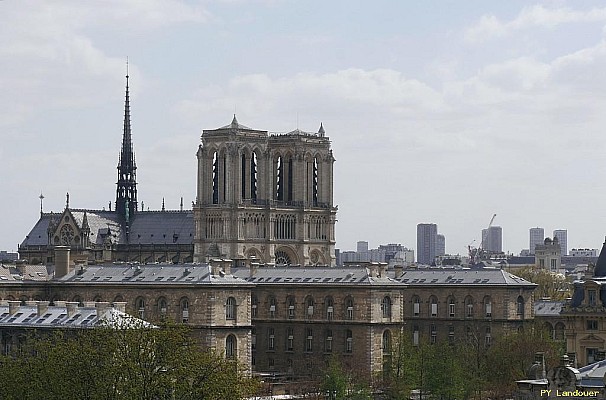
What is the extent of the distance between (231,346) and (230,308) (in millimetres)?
2930

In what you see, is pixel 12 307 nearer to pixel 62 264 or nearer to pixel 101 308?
pixel 101 308

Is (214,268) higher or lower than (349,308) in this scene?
higher

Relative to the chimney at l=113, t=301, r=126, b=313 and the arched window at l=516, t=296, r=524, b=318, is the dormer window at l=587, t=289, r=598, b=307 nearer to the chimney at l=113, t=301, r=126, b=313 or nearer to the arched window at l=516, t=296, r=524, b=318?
the chimney at l=113, t=301, r=126, b=313

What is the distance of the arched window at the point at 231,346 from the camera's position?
473 ft

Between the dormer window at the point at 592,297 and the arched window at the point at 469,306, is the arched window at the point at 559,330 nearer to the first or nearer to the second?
the arched window at the point at 469,306

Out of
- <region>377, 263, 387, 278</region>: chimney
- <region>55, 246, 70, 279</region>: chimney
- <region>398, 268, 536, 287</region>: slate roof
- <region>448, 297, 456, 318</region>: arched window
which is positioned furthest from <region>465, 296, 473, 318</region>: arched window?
<region>55, 246, 70, 279</region>: chimney

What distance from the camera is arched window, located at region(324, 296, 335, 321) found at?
15838 centimetres

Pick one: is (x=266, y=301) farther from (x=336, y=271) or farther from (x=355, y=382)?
(x=355, y=382)

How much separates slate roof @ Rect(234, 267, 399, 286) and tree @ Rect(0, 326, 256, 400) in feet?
184

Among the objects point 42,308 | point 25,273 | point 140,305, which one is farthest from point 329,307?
point 42,308

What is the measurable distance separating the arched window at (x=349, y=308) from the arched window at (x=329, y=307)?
4.62ft

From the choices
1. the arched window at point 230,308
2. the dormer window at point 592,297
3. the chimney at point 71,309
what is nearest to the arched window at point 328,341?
the arched window at point 230,308

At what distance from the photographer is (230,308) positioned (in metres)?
146

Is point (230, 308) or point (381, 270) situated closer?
point (230, 308)
